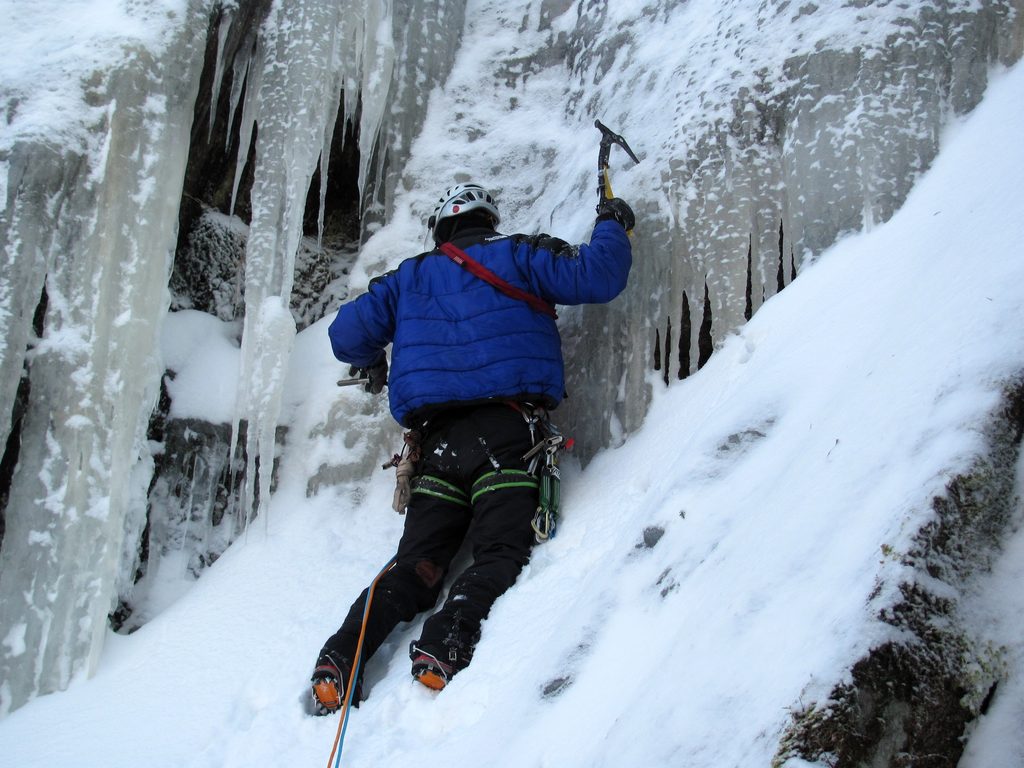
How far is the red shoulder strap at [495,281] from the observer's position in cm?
397

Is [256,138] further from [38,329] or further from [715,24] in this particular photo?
[715,24]

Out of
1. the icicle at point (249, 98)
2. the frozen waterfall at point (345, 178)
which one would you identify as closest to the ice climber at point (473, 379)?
the frozen waterfall at point (345, 178)

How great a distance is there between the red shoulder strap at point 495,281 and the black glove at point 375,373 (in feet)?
2.12

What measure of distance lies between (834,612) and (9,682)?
3572 mm

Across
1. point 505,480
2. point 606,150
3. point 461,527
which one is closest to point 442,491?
point 461,527

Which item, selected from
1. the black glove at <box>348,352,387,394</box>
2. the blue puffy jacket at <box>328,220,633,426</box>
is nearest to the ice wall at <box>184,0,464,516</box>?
the black glove at <box>348,352,387,394</box>

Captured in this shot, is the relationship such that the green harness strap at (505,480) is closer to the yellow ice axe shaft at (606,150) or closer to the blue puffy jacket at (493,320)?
the blue puffy jacket at (493,320)

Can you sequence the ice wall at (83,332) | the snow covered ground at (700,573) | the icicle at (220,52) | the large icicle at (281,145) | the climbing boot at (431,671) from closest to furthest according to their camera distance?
the snow covered ground at (700,573)
the climbing boot at (431,671)
the ice wall at (83,332)
the large icicle at (281,145)
the icicle at (220,52)

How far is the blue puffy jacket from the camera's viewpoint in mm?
3814

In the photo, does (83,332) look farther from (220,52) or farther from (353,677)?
(353,677)

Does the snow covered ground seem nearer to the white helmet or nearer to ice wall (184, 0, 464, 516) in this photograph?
ice wall (184, 0, 464, 516)

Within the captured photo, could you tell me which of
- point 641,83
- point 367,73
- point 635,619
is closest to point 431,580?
point 635,619

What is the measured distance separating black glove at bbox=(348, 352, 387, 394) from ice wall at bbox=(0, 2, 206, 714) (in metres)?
1.01

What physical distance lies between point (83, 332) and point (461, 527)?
208 cm
